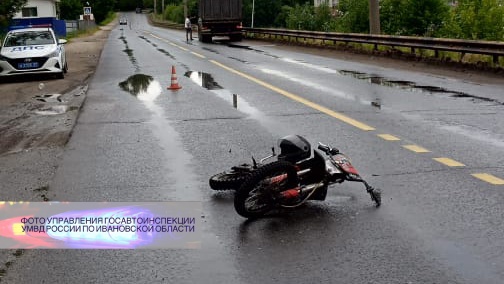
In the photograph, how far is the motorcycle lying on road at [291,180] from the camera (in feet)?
17.8

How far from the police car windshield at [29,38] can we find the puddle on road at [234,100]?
15.2ft

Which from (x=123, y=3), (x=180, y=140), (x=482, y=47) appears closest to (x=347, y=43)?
(x=482, y=47)

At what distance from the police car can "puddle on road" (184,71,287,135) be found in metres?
3.87

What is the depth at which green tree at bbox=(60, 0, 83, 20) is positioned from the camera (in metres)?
97.4

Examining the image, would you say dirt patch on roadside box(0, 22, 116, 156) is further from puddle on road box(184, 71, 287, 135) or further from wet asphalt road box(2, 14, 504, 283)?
puddle on road box(184, 71, 287, 135)

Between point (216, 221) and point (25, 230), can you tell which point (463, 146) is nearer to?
point (216, 221)

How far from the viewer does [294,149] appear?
5.80 metres

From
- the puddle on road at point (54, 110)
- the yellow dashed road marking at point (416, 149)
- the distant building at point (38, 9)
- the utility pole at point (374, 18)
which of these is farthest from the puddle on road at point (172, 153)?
the distant building at point (38, 9)

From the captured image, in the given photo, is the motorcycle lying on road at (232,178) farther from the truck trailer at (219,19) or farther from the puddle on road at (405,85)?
the truck trailer at (219,19)

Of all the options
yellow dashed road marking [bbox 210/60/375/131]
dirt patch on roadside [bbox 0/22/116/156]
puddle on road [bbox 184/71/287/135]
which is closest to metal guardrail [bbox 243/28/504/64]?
yellow dashed road marking [bbox 210/60/375/131]

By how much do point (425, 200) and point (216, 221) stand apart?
195 cm

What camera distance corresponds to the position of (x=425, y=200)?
590cm

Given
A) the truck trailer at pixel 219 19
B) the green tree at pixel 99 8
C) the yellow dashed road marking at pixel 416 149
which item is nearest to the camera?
the yellow dashed road marking at pixel 416 149

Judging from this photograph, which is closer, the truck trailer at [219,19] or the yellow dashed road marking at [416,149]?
the yellow dashed road marking at [416,149]
